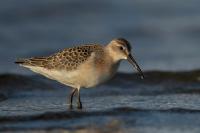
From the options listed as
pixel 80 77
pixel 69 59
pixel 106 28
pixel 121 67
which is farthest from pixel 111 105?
pixel 106 28

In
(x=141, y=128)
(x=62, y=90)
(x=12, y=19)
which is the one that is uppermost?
(x=12, y=19)

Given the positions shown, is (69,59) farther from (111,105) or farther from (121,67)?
(121,67)

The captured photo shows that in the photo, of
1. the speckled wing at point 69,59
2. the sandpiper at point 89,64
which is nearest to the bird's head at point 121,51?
the sandpiper at point 89,64

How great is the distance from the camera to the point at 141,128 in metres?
12.4

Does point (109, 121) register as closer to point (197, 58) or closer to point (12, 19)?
point (197, 58)

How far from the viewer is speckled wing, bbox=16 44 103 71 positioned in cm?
1427

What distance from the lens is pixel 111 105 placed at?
47.8ft

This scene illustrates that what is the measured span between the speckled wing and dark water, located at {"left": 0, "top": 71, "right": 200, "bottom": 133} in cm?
73

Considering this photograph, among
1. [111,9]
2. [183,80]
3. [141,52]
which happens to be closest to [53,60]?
[183,80]

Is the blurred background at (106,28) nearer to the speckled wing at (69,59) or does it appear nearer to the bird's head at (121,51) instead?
the speckled wing at (69,59)

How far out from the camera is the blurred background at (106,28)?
20.2 meters

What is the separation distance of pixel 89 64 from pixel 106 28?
8.40 meters

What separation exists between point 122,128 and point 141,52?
826cm

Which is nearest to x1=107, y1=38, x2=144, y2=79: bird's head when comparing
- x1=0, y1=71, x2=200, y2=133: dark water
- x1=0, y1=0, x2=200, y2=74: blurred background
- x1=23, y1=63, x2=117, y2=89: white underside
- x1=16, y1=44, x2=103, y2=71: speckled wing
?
x1=16, y1=44, x2=103, y2=71: speckled wing
